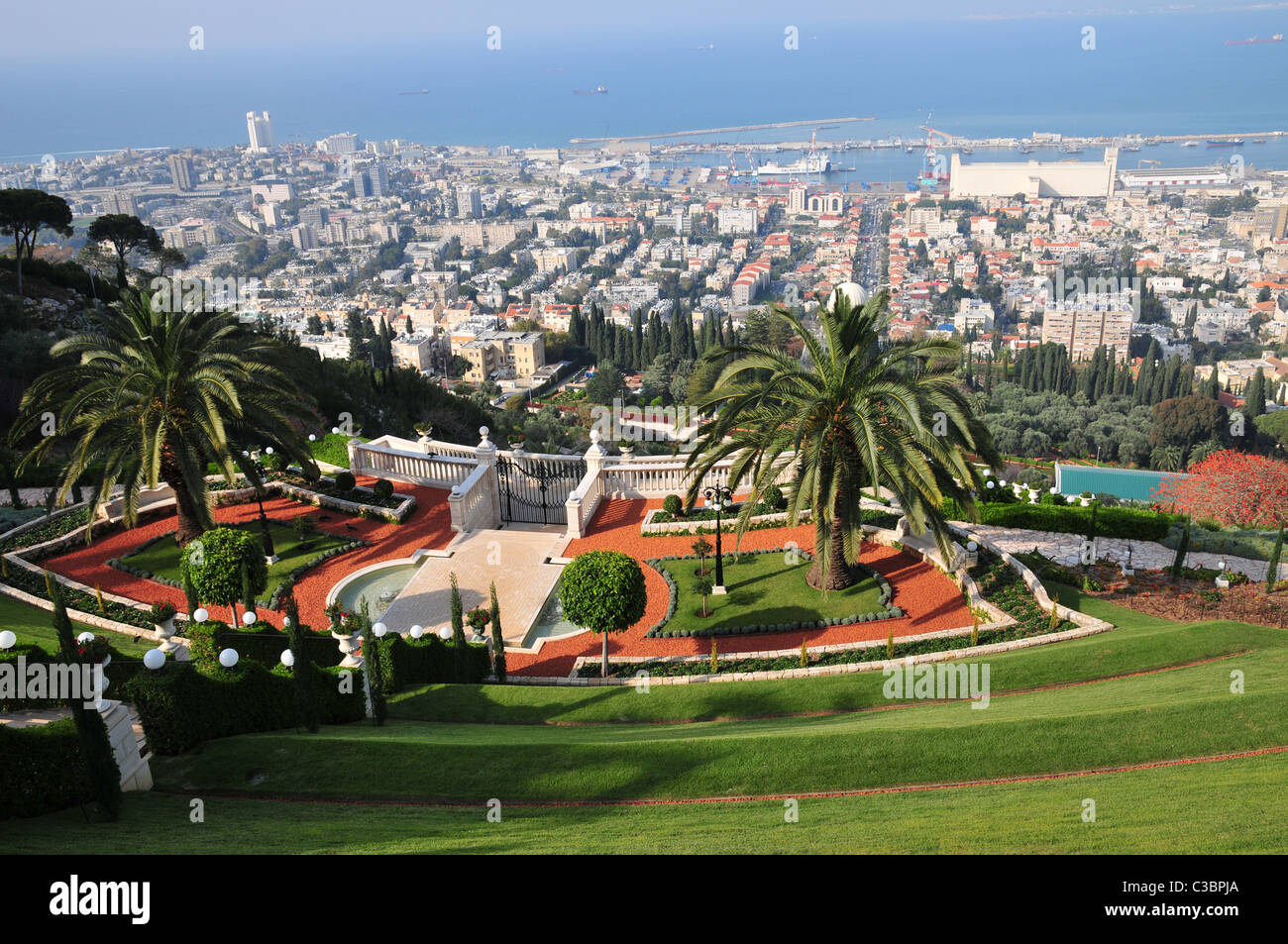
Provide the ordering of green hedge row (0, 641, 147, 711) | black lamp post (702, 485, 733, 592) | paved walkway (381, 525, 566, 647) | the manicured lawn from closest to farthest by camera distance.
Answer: the manicured lawn → green hedge row (0, 641, 147, 711) → paved walkway (381, 525, 566, 647) → black lamp post (702, 485, 733, 592)

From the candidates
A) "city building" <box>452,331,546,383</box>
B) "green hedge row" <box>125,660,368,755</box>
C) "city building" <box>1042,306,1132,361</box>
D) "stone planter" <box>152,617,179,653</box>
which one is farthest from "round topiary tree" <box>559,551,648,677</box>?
"city building" <box>1042,306,1132,361</box>

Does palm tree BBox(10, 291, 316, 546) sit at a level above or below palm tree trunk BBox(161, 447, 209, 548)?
above

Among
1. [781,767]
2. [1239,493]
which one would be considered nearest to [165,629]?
[781,767]

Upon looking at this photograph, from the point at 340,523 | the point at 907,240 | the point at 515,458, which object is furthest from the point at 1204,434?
the point at 907,240

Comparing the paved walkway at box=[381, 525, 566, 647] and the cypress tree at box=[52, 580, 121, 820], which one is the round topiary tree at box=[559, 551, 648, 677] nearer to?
the paved walkway at box=[381, 525, 566, 647]

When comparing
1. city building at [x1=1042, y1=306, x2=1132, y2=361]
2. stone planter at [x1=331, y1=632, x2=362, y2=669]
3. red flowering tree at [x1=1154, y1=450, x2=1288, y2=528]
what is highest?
stone planter at [x1=331, y1=632, x2=362, y2=669]
